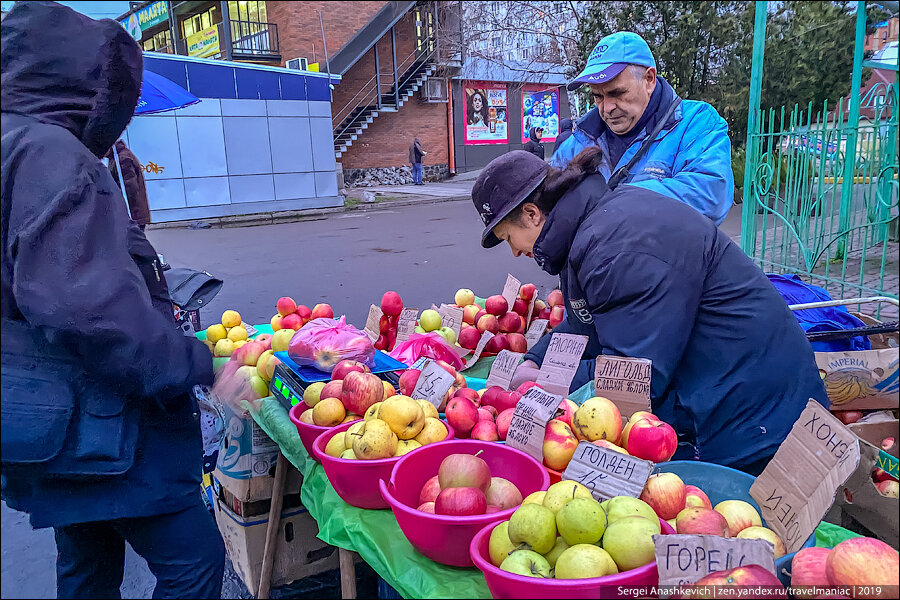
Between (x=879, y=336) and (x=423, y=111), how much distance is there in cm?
2263

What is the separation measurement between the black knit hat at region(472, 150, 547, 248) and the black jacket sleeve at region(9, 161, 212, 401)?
1.13m

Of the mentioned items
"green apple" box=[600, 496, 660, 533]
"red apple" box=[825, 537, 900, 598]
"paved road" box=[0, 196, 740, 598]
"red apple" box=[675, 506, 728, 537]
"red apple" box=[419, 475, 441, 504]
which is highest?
"red apple" box=[825, 537, 900, 598]

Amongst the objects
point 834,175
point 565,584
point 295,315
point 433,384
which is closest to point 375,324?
point 295,315

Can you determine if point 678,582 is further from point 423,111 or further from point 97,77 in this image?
point 423,111

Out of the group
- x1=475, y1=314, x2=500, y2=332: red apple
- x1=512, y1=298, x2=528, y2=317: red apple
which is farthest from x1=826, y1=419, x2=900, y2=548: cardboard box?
x1=512, y1=298, x2=528, y2=317: red apple

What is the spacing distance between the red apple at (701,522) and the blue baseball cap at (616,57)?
2.26m

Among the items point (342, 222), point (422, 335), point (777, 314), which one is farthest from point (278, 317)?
point (342, 222)

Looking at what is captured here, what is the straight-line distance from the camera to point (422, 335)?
307 cm

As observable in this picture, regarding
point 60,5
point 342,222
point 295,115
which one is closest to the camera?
point 60,5

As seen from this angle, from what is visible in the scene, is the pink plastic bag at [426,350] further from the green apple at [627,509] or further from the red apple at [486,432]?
the green apple at [627,509]

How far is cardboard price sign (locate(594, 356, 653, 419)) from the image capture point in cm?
178

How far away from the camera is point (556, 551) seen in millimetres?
1290

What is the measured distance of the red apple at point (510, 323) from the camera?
342 centimetres

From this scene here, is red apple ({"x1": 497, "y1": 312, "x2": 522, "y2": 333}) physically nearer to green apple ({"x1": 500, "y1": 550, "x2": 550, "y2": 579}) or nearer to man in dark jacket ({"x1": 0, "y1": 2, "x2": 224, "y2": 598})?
man in dark jacket ({"x1": 0, "y1": 2, "x2": 224, "y2": 598})
